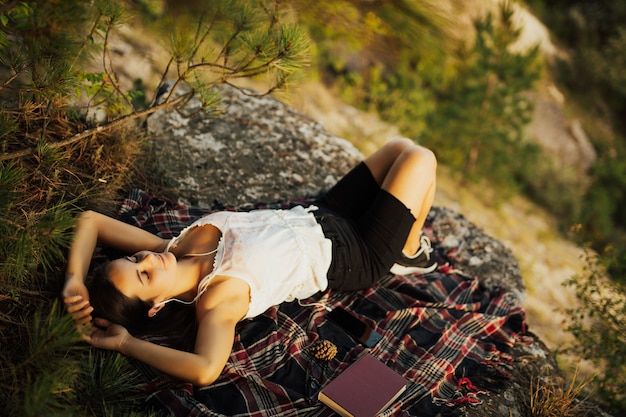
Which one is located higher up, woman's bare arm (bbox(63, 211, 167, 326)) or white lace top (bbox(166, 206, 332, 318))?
white lace top (bbox(166, 206, 332, 318))

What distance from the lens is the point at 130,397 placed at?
204 centimetres

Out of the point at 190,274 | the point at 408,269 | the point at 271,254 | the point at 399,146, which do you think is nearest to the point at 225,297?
the point at 190,274

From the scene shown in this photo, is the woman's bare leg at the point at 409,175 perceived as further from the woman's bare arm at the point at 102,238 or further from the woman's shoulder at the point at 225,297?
the woman's bare arm at the point at 102,238

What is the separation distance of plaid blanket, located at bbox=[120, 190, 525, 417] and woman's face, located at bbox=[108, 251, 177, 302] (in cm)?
27

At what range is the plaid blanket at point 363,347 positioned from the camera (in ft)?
7.22

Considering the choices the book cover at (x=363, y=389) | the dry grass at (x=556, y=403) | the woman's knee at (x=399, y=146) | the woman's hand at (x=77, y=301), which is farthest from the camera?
the woman's knee at (x=399, y=146)

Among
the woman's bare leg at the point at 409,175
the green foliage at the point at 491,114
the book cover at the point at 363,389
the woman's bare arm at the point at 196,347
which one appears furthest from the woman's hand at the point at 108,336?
→ the green foliage at the point at 491,114

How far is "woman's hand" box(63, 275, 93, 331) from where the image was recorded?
6.48 feet

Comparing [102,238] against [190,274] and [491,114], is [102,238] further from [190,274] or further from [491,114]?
[491,114]

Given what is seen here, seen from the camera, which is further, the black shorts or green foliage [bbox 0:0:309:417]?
the black shorts

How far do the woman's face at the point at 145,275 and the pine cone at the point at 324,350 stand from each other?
729 mm

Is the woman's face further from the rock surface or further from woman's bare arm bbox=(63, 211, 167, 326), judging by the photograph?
the rock surface

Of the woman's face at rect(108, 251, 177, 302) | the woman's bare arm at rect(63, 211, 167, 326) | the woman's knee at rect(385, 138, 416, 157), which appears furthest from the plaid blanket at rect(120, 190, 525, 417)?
the woman's knee at rect(385, 138, 416, 157)

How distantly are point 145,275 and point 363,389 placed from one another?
1067mm
